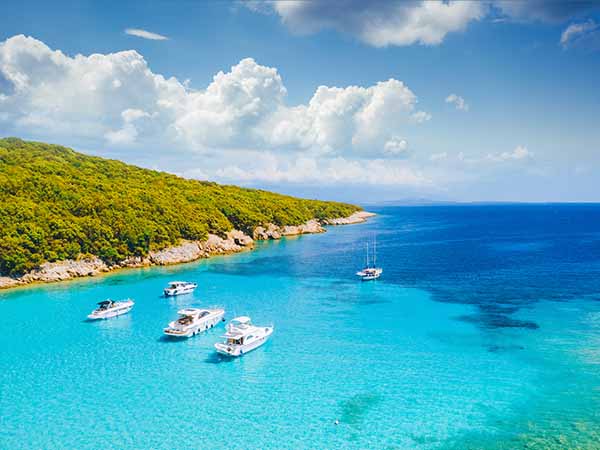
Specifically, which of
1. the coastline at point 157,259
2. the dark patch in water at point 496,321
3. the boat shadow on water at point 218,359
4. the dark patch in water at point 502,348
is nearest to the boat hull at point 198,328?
the boat shadow on water at point 218,359

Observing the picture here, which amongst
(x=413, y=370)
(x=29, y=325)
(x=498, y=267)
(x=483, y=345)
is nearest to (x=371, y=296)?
(x=483, y=345)

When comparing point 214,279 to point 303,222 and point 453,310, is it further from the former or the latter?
point 303,222

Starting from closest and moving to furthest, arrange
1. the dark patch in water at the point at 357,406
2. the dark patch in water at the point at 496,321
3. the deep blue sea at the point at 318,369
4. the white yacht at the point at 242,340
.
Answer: the deep blue sea at the point at 318,369 → the dark patch in water at the point at 357,406 → the white yacht at the point at 242,340 → the dark patch in water at the point at 496,321

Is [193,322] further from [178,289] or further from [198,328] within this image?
[178,289]

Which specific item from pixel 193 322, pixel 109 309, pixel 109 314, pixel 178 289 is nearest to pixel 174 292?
pixel 178 289

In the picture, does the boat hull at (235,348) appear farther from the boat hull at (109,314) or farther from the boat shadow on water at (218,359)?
the boat hull at (109,314)

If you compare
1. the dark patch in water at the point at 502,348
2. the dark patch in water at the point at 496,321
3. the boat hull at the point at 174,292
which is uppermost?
the boat hull at the point at 174,292
